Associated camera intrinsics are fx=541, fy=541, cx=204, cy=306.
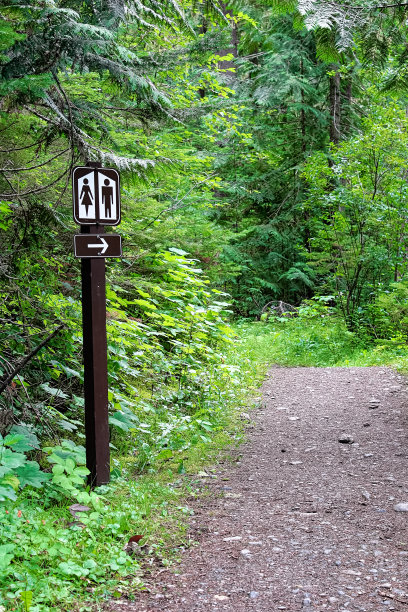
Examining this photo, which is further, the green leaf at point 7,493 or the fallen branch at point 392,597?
the green leaf at point 7,493

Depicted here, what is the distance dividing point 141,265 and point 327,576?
584 centimetres

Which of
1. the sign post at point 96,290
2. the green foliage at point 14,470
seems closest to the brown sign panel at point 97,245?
the sign post at point 96,290

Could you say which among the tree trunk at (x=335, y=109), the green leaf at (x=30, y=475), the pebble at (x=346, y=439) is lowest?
the pebble at (x=346, y=439)

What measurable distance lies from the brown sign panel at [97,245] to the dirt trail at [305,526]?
2116 mm

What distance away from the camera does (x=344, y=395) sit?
804 centimetres

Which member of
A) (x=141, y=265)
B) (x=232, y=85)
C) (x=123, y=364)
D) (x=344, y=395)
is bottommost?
(x=344, y=395)

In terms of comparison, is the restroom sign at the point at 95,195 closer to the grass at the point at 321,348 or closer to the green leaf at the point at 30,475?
the green leaf at the point at 30,475

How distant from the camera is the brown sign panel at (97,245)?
4.02m

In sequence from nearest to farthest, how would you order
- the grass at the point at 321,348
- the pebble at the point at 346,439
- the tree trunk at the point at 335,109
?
the pebble at the point at 346,439 → the grass at the point at 321,348 → the tree trunk at the point at 335,109

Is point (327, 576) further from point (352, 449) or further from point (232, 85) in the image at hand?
point (232, 85)

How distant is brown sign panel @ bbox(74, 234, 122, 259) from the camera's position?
4020mm

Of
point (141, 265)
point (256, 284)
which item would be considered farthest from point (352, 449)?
point (256, 284)

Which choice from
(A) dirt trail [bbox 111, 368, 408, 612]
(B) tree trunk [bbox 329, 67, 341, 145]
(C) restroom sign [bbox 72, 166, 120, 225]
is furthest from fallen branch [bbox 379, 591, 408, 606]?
(B) tree trunk [bbox 329, 67, 341, 145]

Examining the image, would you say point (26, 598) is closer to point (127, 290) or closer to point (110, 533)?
point (110, 533)
